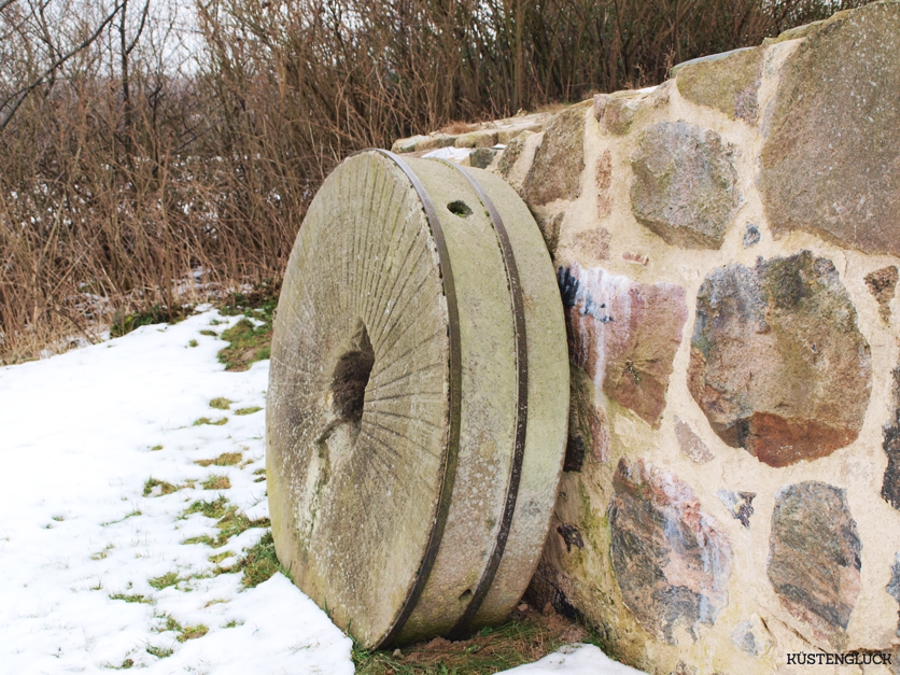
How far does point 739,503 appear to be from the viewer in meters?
1.39

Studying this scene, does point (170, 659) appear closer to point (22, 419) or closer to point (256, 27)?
point (22, 419)

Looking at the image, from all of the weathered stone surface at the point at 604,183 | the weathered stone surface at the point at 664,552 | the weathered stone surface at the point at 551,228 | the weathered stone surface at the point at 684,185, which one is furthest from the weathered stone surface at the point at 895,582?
the weathered stone surface at the point at 551,228

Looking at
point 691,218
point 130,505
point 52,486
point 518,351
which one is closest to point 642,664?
point 518,351

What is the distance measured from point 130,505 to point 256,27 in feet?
13.7

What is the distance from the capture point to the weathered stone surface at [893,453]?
3.58 feet

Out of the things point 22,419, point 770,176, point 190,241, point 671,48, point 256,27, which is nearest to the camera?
point 770,176

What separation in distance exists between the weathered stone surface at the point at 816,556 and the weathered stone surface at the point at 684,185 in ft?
1.73

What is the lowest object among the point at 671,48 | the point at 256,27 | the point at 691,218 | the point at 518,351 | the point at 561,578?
the point at 561,578

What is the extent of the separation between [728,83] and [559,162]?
56 cm

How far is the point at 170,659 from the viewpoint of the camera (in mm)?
1892

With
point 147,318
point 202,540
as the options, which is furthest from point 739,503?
point 147,318

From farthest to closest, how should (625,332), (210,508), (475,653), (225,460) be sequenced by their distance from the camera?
(225,460)
(210,508)
(475,653)
(625,332)

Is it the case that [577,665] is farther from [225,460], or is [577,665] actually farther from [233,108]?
[233,108]

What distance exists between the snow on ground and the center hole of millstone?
23.3 inches
